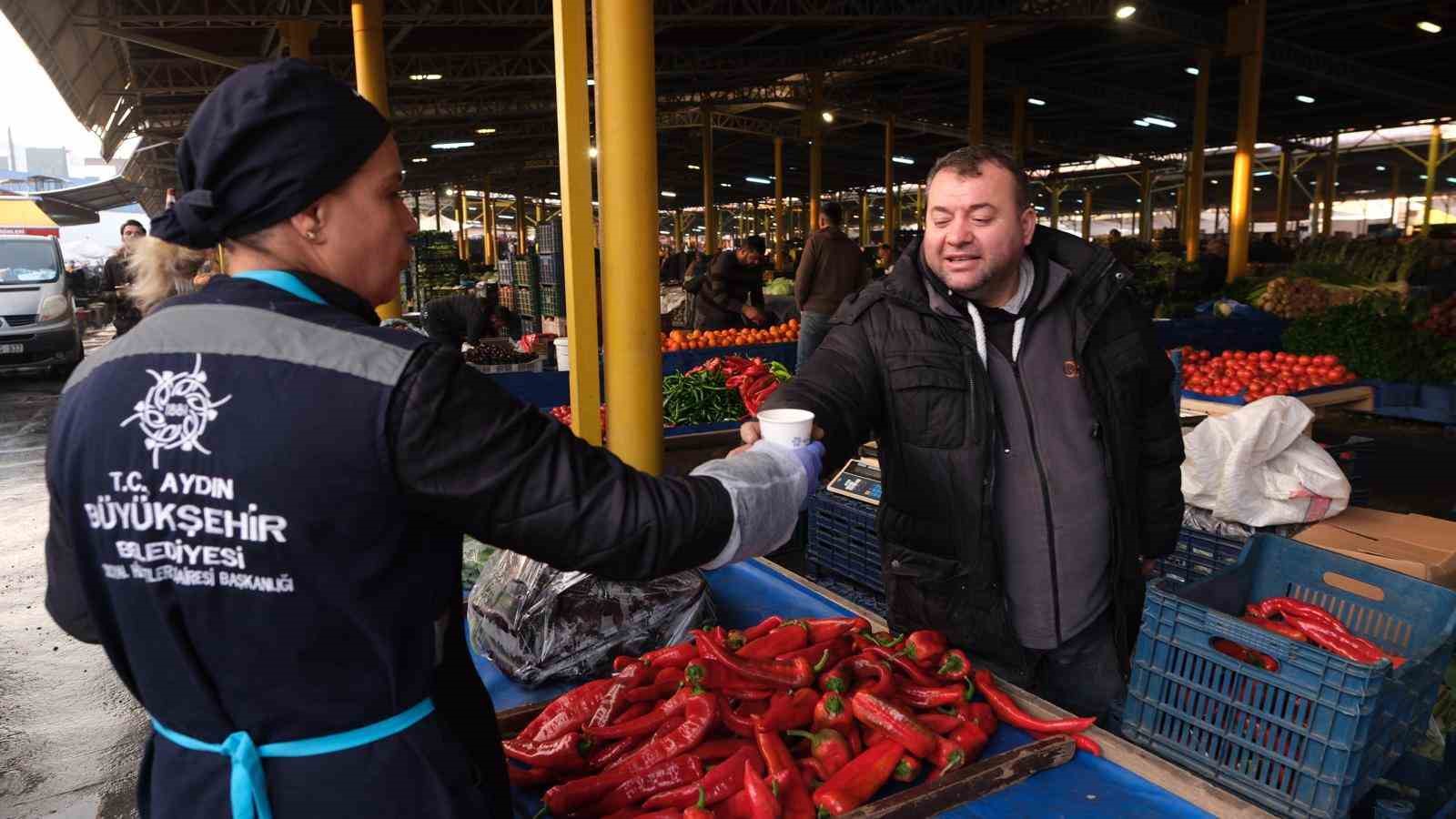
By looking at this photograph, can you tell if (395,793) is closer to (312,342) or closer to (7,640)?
(312,342)

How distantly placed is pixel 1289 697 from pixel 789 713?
1153mm

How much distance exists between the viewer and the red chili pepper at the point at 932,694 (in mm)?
2395

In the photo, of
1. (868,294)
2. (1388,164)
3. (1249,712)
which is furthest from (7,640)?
(1388,164)

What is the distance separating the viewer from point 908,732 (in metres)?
2.19

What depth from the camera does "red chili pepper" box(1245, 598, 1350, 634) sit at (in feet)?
8.44

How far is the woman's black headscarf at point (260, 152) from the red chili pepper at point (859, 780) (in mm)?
1565

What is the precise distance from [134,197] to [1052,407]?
4844 centimetres

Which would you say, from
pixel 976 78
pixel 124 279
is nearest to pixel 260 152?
pixel 124 279

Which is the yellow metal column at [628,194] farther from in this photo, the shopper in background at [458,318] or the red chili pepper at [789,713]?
the shopper in background at [458,318]

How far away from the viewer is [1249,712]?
2.17 metres

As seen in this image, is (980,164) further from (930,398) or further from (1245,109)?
(1245,109)

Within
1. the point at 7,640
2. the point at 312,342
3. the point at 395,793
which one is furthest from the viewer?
the point at 7,640

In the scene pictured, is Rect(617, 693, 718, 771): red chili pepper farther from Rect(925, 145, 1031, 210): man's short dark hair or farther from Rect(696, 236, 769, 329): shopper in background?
Rect(696, 236, 769, 329): shopper in background

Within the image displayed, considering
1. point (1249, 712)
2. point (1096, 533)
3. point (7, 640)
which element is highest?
point (1096, 533)
